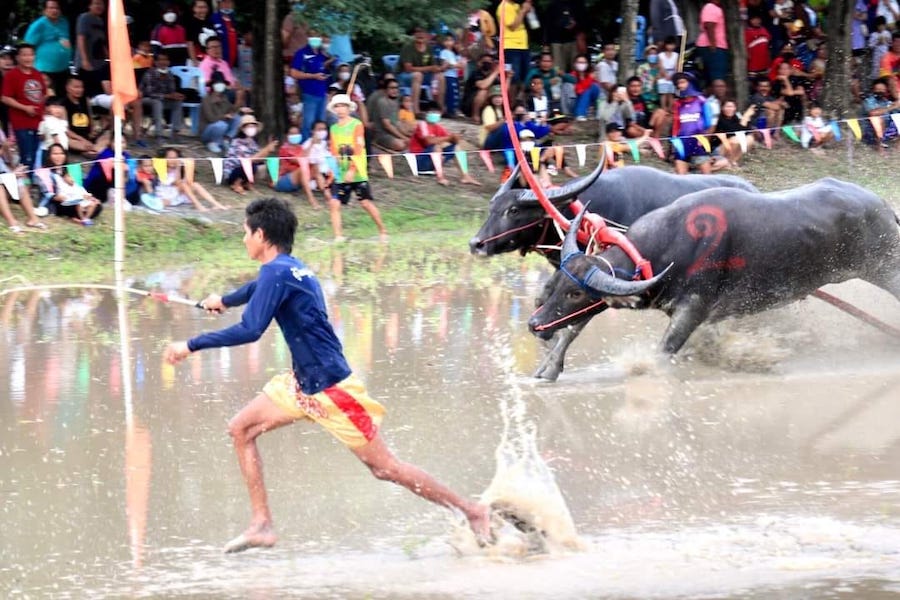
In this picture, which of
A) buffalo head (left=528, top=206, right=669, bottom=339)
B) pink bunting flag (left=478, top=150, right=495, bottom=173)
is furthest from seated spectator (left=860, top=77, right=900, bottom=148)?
buffalo head (left=528, top=206, right=669, bottom=339)

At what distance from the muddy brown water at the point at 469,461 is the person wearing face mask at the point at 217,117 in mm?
6815

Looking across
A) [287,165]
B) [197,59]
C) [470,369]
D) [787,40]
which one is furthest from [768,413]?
[787,40]

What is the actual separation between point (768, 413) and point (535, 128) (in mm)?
11223

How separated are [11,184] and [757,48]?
1196 cm

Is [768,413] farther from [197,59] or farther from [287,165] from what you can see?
[197,59]

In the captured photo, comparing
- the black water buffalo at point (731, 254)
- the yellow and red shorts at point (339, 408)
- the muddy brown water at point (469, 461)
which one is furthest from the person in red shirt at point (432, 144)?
the yellow and red shorts at point (339, 408)

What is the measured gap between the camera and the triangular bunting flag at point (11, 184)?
15.3 metres

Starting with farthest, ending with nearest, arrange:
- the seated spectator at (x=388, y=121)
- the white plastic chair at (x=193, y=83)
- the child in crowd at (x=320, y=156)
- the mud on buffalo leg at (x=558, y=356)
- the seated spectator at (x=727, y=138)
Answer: the seated spectator at (x=727, y=138)
the seated spectator at (x=388, y=121)
the white plastic chair at (x=193, y=83)
the child in crowd at (x=320, y=156)
the mud on buffalo leg at (x=558, y=356)

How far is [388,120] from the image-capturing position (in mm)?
19609

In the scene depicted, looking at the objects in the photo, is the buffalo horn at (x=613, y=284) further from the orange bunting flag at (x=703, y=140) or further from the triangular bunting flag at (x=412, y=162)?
the orange bunting flag at (x=703, y=140)

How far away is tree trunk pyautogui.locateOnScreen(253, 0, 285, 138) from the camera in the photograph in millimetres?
18594

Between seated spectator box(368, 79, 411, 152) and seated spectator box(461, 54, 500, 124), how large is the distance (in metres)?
1.64

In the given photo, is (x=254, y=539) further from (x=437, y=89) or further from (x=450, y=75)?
(x=450, y=75)

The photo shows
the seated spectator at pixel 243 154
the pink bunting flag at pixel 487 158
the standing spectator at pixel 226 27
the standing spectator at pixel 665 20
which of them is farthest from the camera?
the standing spectator at pixel 665 20
